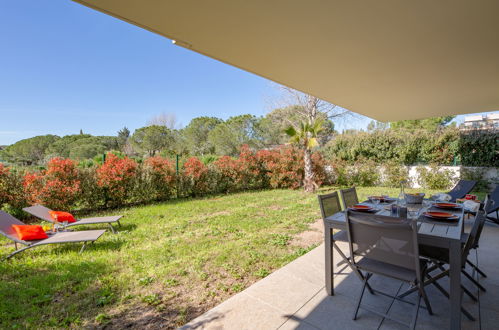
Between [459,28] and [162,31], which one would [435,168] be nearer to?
[459,28]

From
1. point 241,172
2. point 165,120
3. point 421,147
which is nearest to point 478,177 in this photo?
point 421,147

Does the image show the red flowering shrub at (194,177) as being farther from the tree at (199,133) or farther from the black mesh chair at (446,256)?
the tree at (199,133)

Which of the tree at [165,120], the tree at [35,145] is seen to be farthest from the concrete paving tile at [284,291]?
the tree at [35,145]

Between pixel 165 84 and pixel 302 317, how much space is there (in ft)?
118

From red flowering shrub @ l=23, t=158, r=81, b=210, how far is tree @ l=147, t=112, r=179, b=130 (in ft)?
91.0

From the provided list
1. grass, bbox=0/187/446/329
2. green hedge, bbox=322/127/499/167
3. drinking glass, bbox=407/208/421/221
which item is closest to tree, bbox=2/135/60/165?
grass, bbox=0/187/446/329

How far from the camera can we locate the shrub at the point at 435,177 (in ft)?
31.9

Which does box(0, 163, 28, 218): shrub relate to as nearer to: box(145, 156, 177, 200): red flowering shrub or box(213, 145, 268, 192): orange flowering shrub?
box(145, 156, 177, 200): red flowering shrub

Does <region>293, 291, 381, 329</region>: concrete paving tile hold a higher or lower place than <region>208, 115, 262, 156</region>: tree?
lower

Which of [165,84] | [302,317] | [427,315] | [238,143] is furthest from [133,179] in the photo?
[165,84]

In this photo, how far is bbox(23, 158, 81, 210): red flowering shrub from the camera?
18.3 feet

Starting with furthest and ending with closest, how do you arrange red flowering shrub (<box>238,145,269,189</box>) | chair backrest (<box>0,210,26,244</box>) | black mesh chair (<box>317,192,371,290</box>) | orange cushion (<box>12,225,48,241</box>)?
red flowering shrub (<box>238,145,269,189</box>) → orange cushion (<box>12,225,48,241</box>) → chair backrest (<box>0,210,26,244</box>) → black mesh chair (<box>317,192,371,290</box>)

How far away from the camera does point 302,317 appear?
2.12m

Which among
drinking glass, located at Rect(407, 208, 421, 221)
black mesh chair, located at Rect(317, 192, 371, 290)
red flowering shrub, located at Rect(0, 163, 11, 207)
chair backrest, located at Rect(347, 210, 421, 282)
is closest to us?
chair backrest, located at Rect(347, 210, 421, 282)
